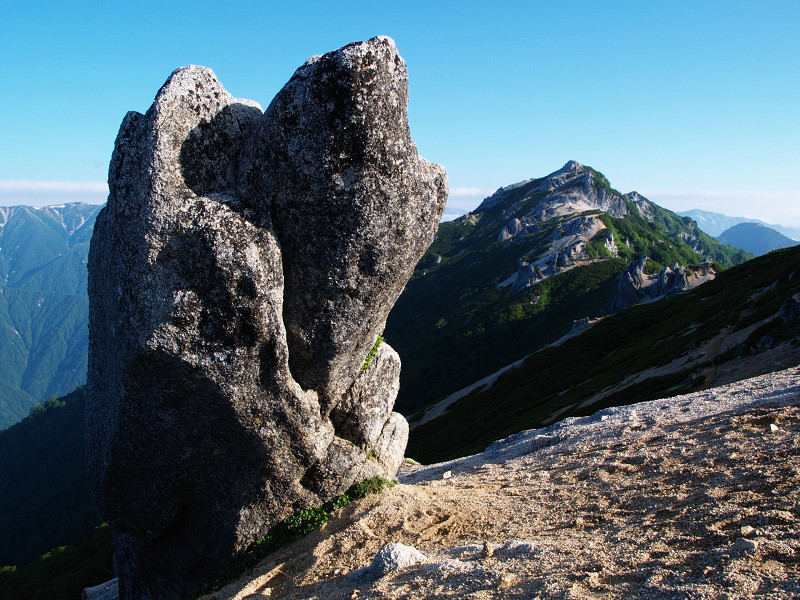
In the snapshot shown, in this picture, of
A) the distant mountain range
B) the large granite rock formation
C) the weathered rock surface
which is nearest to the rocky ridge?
the large granite rock formation

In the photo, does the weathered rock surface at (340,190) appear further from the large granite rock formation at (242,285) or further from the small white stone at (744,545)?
the small white stone at (744,545)

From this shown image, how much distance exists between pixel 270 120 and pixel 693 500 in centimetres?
1477

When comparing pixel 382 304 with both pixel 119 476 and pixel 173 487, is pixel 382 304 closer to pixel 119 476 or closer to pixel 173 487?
pixel 173 487

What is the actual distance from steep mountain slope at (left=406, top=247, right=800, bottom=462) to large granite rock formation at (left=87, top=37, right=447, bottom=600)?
28.5 m

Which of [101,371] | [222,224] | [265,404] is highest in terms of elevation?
[222,224]

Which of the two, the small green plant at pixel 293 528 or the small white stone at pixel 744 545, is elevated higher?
the small white stone at pixel 744 545

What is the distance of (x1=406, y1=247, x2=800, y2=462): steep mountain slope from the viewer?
36.8 m

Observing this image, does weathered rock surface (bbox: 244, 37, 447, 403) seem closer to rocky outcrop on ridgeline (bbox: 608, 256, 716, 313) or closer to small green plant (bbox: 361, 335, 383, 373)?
small green plant (bbox: 361, 335, 383, 373)

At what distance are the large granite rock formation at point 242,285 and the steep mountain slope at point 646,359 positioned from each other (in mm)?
28476

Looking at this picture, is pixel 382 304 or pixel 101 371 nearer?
pixel 382 304

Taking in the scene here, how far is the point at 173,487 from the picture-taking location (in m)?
15.8

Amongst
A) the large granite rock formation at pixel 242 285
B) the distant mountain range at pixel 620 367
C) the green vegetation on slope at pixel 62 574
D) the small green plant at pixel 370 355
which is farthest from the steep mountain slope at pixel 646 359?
the green vegetation on slope at pixel 62 574

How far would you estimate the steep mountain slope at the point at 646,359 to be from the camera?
121 feet

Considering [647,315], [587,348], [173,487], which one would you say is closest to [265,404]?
[173,487]
